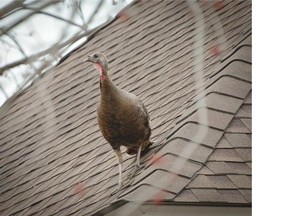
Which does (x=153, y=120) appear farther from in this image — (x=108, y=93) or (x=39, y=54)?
(x=39, y=54)

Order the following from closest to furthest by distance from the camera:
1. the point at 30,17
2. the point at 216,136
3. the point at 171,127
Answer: the point at 30,17
the point at 216,136
the point at 171,127

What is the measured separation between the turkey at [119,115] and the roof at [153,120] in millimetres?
152

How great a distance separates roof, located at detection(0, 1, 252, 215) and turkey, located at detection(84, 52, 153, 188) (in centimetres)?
15

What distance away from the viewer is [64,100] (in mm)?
8453

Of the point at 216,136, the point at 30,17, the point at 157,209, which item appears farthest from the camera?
the point at 216,136

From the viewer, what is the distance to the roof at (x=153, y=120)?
5.15m

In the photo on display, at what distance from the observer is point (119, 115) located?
5.38m

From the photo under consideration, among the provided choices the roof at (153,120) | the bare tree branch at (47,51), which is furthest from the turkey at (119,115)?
the bare tree branch at (47,51)

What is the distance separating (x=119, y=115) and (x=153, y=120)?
3.26 feet

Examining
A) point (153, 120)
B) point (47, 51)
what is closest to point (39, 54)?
point (47, 51)

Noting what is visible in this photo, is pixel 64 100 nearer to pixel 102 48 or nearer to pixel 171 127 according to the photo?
pixel 102 48
